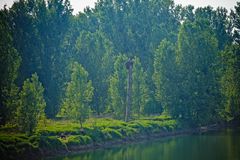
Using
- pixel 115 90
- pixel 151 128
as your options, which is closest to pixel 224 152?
pixel 151 128

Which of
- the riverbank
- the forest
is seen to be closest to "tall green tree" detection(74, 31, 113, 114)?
the forest

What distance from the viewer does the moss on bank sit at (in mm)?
34094

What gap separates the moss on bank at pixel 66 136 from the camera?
112 feet

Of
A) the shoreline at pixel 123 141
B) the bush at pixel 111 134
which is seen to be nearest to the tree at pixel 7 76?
the shoreline at pixel 123 141

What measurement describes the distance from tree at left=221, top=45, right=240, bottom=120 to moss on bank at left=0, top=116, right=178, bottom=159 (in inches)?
507

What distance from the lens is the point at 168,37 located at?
8588cm

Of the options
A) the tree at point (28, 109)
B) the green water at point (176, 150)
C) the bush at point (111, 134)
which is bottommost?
the green water at point (176, 150)

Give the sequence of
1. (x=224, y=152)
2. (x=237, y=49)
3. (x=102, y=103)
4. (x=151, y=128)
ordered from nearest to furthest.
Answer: (x=224, y=152) < (x=151, y=128) < (x=102, y=103) < (x=237, y=49)

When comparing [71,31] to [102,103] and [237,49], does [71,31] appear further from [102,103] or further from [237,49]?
[237,49]

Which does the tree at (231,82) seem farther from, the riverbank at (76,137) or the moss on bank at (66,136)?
the moss on bank at (66,136)

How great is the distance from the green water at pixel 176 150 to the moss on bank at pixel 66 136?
1739 mm

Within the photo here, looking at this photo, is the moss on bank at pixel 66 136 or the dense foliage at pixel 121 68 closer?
the moss on bank at pixel 66 136

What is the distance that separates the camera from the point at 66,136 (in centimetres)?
4109

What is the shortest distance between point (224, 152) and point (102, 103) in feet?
101
